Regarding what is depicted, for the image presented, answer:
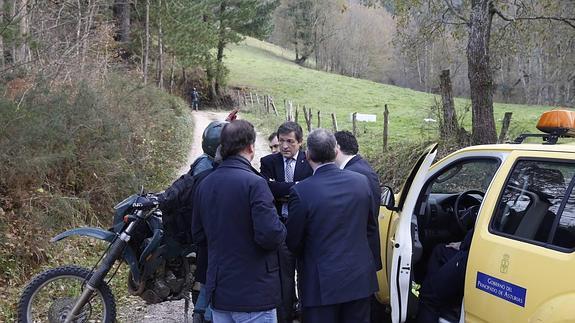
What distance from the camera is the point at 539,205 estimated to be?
11.8 ft

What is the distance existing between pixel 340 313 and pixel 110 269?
7.16ft

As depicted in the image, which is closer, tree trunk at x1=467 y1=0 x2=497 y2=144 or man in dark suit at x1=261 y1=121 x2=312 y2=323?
man in dark suit at x1=261 y1=121 x2=312 y2=323

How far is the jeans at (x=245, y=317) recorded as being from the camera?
3.49 m

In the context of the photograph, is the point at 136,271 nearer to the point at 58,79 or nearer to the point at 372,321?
the point at 372,321

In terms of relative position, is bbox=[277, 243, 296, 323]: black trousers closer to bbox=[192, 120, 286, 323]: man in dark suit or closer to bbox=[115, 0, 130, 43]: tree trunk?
bbox=[192, 120, 286, 323]: man in dark suit

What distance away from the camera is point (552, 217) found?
342 centimetres

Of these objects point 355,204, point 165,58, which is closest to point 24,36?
point 355,204

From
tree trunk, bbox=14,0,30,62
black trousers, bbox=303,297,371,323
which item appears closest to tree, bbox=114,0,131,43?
tree trunk, bbox=14,0,30,62

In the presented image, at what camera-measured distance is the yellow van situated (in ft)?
10.3

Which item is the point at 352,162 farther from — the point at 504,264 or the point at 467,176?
the point at 504,264

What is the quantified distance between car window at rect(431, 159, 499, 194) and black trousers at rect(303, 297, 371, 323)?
4.41ft

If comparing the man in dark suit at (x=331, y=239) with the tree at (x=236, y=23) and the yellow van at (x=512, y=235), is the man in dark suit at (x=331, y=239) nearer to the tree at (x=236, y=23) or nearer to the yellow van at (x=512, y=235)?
the yellow van at (x=512, y=235)

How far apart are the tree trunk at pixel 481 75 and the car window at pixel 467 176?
5582 millimetres

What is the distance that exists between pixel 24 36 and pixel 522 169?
21.7ft
